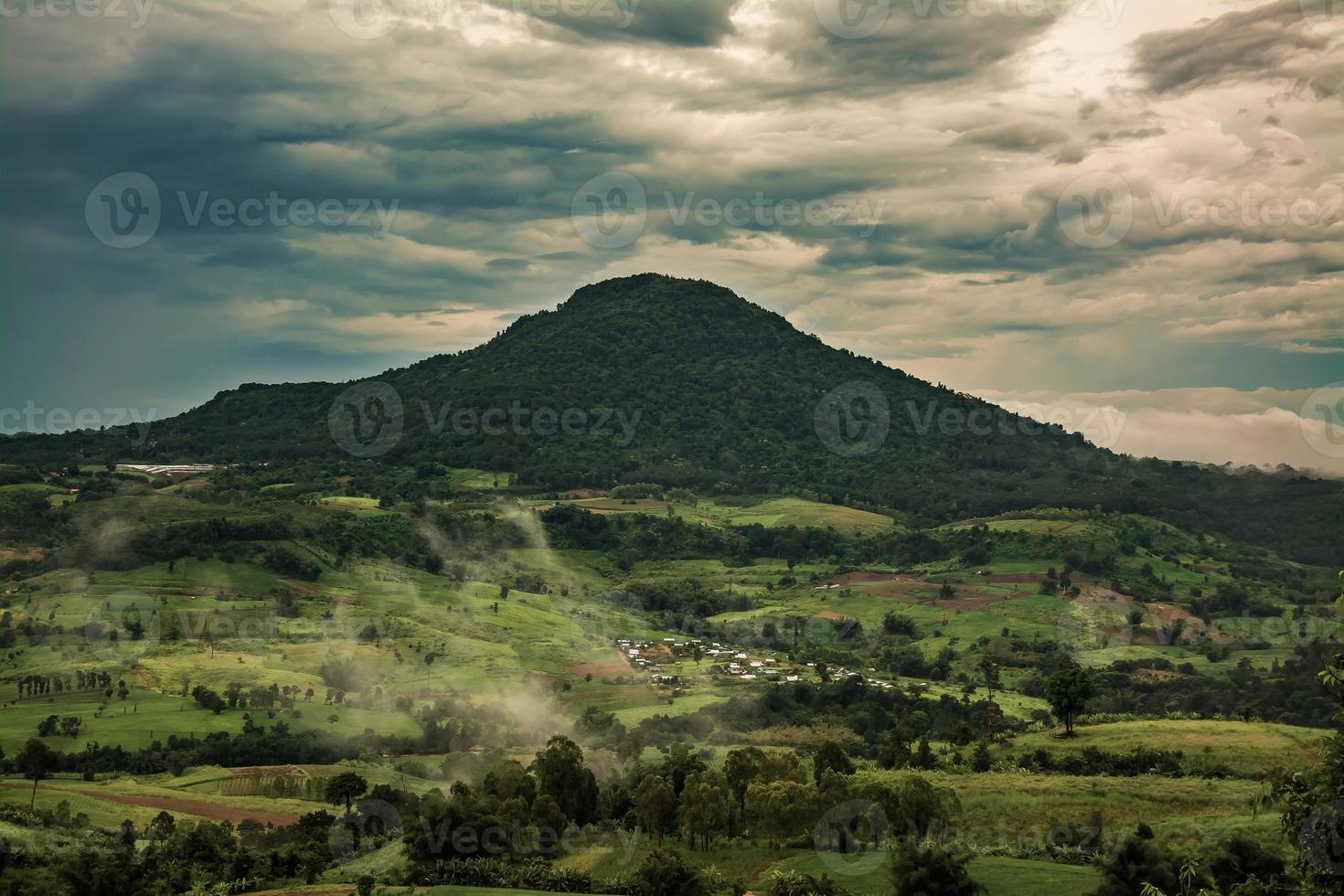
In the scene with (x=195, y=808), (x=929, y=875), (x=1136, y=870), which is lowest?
(x=195, y=808)

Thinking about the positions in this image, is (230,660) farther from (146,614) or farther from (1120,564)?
(1120,564)

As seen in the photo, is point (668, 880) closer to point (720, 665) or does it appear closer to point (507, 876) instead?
point (507, 876)

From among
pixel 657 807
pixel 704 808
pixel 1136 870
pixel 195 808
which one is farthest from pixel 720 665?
pixel 1136 870

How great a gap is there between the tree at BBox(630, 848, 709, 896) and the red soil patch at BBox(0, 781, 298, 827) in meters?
31.9

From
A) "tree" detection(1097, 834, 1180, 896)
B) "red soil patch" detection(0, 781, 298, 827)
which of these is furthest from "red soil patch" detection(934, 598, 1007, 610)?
"tree" detection(1097, 834, 1180, 896)

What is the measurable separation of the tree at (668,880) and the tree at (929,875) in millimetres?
9508

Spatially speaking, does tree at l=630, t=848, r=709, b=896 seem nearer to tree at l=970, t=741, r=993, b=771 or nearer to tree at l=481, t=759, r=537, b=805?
tree at l=481, t=759, r=537, b=805

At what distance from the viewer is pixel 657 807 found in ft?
185

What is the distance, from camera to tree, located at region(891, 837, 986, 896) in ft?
123

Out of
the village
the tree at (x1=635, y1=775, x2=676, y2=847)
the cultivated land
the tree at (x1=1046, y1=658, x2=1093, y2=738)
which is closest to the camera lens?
the tree at (x1=635, y1=775, x2=676, y2=847)

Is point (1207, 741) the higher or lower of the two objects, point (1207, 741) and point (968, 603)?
the higher

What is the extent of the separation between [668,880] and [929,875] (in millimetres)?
11490

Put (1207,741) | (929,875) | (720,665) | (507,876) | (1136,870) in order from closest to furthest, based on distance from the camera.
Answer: (1136,870)
(929,875)
(507,876)
(1207,741)
(720,665)

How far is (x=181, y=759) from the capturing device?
81938mm
